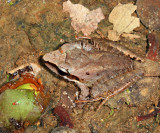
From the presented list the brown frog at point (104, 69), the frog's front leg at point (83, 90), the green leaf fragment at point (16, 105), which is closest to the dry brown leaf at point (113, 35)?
the brown frog at point (104, 69)

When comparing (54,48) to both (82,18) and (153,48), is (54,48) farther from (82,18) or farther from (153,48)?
(153,48)

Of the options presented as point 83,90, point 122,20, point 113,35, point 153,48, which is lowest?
point 83,90

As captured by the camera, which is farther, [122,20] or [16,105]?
[122,20]

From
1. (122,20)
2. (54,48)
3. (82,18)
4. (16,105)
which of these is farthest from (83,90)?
(122,20)

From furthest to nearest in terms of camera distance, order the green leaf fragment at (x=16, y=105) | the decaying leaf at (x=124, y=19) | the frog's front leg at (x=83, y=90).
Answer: the decaying leaf at (x=124, y=19) → the frog's front leg at (x=83, y=90) → the green leaf fragment at (x=16, y=105)

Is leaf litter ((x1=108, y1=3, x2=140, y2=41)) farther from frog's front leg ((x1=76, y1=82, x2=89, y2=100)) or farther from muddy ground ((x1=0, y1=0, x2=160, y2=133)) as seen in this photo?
frog's front leg ((x1=76, y1=82, x2=89, y2=100))

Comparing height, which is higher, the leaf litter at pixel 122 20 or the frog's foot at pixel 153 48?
the leaf litter at pixel 122 20

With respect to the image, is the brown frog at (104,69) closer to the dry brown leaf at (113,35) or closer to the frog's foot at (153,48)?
the frog's foot at (153,48)
